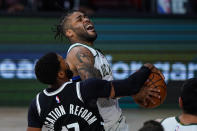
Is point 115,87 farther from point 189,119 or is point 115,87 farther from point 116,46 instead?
point 116,46

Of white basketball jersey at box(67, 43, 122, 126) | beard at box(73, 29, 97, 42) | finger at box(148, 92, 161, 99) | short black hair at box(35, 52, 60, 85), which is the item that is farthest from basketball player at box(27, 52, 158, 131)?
beard at box(73, 29, 97, 42)

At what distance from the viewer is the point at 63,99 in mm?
3811

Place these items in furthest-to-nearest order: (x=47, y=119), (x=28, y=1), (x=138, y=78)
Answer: (x=28, y=1)
(x=47, y=119)
(x=138, y=78)

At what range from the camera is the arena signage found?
9.62 meters

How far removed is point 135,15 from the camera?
985 cm

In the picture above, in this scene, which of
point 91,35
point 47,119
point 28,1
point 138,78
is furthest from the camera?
point 28,1

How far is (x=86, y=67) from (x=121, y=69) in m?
5.41

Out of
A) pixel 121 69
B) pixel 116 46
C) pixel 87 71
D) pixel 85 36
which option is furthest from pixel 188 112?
pixel 116 46

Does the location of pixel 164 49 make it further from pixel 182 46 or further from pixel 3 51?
pixel 3 51

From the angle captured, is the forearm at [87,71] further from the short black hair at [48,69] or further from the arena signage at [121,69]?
the arena signage at [121,69]

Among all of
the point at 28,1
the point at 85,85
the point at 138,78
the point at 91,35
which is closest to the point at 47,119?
the point at 85,85

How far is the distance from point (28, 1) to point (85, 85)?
7400mm

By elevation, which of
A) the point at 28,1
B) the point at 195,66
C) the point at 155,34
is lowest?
the point at 195,66

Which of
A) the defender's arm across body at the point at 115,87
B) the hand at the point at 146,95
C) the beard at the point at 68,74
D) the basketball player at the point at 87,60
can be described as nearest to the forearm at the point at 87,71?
the basketball player at the point at 87,60
